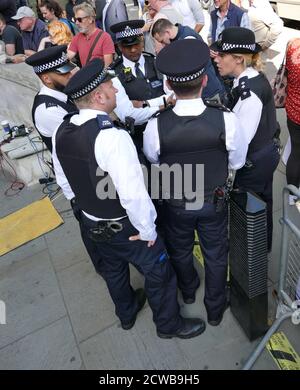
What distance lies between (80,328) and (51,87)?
2.09 meters

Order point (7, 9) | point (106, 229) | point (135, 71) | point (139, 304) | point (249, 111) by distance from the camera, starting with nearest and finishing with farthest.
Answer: point (106, 229)
point (249, 111)
point (139, 304)
point (135, 71)
point (7, 9)

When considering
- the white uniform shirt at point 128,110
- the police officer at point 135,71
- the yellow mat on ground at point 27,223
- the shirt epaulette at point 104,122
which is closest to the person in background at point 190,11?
the police officer at point 135,71

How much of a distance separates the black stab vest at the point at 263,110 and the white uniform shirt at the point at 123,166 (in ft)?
A: 3.17

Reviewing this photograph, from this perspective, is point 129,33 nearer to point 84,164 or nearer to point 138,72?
point 138,72

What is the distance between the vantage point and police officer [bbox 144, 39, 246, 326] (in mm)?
1908

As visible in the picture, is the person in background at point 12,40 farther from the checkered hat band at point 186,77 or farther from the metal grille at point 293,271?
the metal grille at point 293,271

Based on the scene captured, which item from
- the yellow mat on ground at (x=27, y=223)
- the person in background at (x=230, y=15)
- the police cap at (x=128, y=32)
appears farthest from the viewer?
the person in background at (x=230, y=15)

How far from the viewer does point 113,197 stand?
6.74 feet

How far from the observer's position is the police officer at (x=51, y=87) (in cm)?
267

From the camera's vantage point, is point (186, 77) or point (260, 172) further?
point (260, 172)

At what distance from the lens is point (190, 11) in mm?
4777

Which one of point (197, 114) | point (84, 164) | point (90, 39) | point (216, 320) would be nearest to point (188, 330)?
point (216, 320)
